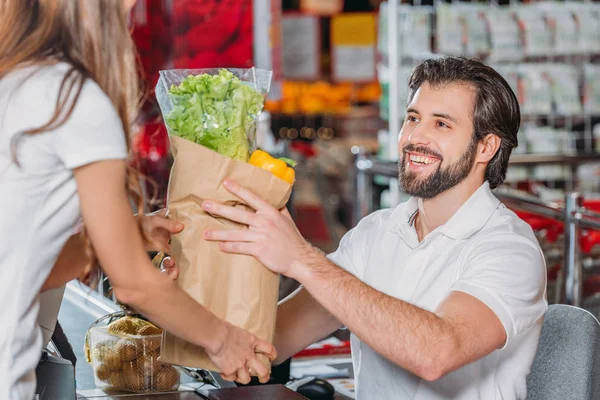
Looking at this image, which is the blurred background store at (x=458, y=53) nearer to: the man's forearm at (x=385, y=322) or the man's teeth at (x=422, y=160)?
the man's teeth at (x=422, y=160)

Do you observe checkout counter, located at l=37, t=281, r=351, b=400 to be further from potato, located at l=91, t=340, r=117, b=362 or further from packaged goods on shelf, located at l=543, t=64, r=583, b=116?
packaged goods on shelf, located at l=543, t=64, r=583, b=116

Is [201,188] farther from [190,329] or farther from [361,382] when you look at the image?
[361,382]

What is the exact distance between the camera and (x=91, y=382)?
2.11 m

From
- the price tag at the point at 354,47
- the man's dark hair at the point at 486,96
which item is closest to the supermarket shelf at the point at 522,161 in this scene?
the man's dark hair at the point at 486,96

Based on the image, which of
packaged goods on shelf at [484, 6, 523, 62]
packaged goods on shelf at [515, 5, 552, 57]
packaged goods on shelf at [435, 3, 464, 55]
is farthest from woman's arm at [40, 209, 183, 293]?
packaged goods on shelf at [515, 5, 552, 57]

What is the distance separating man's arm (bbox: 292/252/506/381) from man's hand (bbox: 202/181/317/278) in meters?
0.07

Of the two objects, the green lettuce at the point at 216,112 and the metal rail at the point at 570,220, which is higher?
the green lettuce at the point at 216,112

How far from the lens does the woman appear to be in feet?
4.66

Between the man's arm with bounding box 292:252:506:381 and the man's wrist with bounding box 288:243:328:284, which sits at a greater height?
the man's wrist with bounding box 288:243:328:284

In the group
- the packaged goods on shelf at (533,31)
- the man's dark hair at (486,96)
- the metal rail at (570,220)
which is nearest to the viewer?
the man's dark hair at (486,96)

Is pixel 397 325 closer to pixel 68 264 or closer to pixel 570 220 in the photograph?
pixel 68 264

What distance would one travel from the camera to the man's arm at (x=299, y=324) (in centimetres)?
238

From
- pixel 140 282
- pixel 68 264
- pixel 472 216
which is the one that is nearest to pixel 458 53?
pixel 472 216

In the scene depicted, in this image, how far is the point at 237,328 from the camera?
5.60 ft
